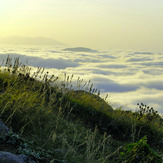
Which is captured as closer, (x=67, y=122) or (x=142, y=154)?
(x=142, y=154)

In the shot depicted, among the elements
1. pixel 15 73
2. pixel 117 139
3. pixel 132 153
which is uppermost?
pixel 15 73

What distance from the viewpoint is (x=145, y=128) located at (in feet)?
30.6

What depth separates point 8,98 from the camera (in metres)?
5.80

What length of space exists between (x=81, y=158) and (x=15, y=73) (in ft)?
15.1

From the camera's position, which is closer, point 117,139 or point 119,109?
point 117,139

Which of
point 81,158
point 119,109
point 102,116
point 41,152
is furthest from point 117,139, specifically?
point 41,152

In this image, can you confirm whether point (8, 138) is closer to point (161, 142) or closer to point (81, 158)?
point (81, 158)

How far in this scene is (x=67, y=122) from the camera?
7.01 meters

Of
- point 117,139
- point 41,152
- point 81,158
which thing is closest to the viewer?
point 41,152

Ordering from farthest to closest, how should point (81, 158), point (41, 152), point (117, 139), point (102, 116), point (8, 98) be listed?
point (102, 116) → point (117, 139) → point (8, 98) → point (81, 158) → point (41, 152)

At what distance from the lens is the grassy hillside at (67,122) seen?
15.9ft

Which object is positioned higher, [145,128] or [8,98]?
[8,98]

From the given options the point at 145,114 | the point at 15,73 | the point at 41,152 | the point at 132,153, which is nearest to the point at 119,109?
the point at 145,114

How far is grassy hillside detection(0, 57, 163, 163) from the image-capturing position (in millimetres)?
4839
